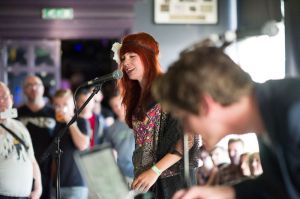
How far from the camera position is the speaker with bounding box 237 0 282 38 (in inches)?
67.1

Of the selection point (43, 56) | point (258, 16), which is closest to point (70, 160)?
point (258, 16)

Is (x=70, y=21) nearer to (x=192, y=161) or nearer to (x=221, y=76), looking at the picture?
(x=192, y=161)

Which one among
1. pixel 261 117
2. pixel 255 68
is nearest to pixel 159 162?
pixel 261 117

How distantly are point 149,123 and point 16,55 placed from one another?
519 cm

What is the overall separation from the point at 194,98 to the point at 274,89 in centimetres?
23

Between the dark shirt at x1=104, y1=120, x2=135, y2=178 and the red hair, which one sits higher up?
the red hair

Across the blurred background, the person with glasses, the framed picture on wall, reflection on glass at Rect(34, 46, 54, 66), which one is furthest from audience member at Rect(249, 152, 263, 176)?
reflection on glass at Rect(34, 46, 54, 66)

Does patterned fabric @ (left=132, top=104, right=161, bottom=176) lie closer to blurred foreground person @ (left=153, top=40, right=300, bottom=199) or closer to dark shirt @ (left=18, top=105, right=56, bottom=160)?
blurred foreground person @ (left=153, top=40, right=300, bottom=199)

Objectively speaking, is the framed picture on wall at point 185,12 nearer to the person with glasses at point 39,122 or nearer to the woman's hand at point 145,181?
the person with glasses at point 39,122

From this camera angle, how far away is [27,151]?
14.6ft

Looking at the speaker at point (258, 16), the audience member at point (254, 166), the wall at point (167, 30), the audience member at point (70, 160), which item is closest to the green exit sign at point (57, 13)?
the wall at point (167, 30)

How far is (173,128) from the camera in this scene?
3205 mm

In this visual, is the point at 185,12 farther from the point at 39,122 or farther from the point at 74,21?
the point at 39,122

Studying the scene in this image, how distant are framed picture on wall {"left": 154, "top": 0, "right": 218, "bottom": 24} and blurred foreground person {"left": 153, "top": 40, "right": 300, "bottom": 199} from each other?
Answer: 6119 millimetres
